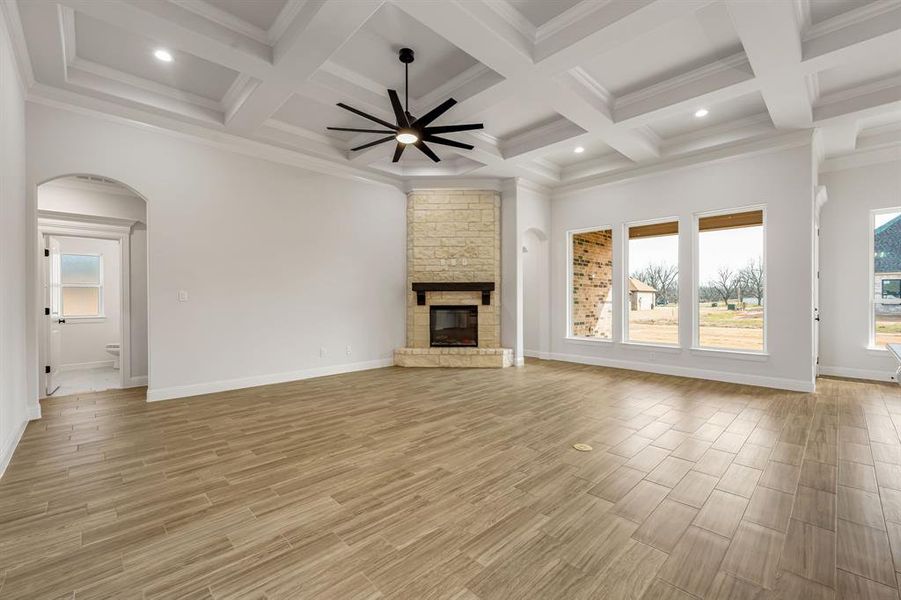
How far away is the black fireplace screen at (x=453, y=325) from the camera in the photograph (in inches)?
279

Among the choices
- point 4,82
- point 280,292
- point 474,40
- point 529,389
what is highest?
point 474,40

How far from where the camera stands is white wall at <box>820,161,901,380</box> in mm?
5477

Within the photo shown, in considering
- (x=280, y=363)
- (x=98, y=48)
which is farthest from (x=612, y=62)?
(x=280, y=363)

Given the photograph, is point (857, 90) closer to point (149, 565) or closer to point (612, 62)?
point (612, 62)

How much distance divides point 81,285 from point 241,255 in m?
4.24

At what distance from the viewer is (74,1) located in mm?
2812

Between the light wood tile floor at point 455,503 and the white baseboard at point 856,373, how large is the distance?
1904 millimetres

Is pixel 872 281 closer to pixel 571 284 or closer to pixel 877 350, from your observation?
pixel 877 350

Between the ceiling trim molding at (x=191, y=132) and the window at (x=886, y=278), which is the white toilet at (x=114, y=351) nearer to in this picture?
the ceiling trim molding at (x=191, y=132)

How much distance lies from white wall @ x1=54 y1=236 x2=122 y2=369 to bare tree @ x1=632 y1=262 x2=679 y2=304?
8782mm

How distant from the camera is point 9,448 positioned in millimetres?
2918

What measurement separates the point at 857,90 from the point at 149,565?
7.03 metres

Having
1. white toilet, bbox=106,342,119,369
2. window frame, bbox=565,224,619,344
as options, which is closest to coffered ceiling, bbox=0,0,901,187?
window frame, bbox=565,224,619,344

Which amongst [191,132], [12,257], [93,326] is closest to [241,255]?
[191,132]
